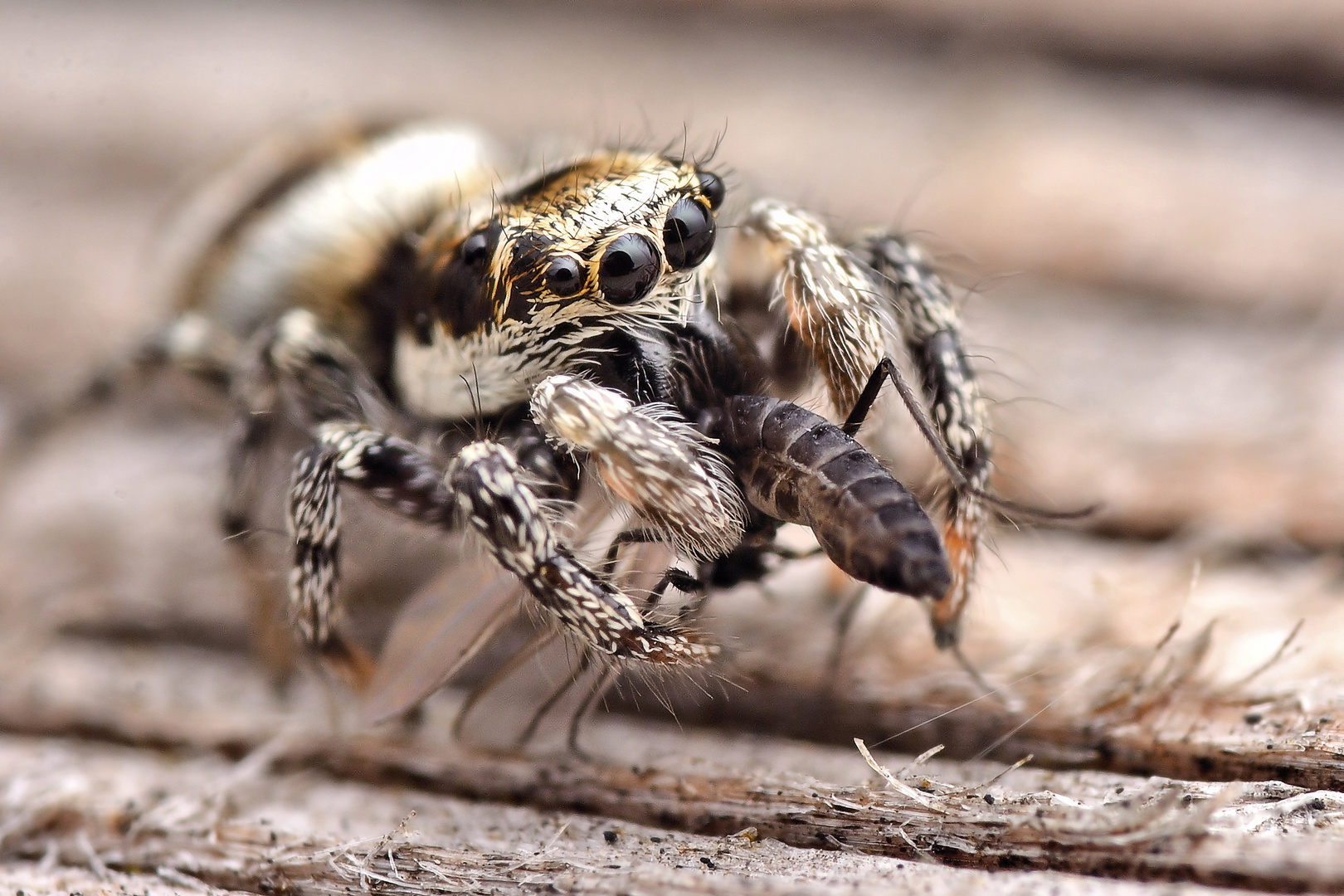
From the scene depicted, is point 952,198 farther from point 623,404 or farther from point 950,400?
point 623,404

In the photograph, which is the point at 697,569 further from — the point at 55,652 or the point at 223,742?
the point at 55,652

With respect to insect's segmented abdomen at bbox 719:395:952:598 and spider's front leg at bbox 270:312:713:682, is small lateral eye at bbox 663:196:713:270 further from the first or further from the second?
spider's front leg at bbox 270:312:713:682

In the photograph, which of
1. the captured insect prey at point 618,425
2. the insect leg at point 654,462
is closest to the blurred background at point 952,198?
the captured insect prey at point 618,425

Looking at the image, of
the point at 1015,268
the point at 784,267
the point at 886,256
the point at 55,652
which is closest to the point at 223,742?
the point at 55,652

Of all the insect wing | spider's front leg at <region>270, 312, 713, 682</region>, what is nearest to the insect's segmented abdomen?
spider's front leg at <region>270, 312, 713, 682</region>

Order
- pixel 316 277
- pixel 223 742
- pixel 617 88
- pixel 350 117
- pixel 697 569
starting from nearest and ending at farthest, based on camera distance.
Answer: pixel 697 569 < pixel 223 742 < pixel 316 277 < pixel 350 117 < pixel 617 88

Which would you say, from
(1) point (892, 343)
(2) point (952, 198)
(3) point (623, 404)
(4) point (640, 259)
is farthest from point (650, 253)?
(2) point (952, 198)
